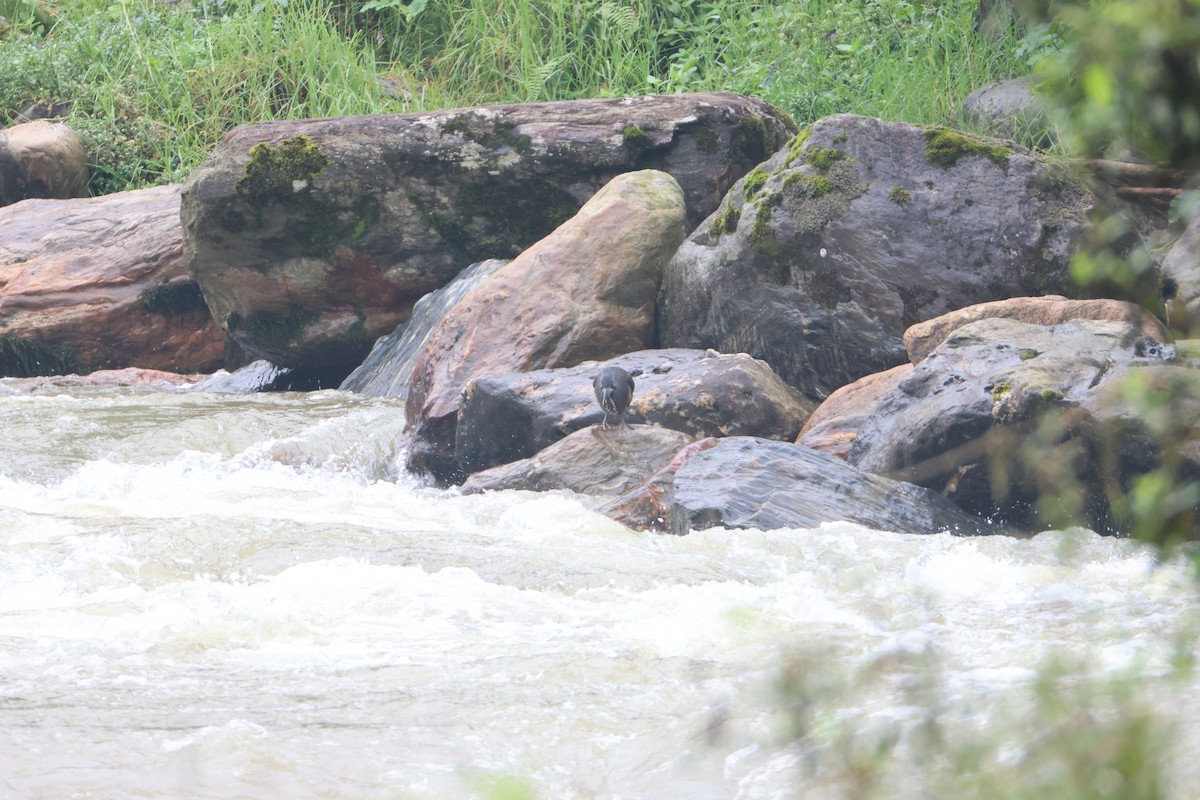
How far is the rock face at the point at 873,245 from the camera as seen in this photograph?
22.7ft

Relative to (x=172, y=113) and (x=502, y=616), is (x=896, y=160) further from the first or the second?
(x=172, y=113)

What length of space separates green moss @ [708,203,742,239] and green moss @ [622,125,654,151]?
165 centimetres

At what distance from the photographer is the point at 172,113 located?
42.2 feet

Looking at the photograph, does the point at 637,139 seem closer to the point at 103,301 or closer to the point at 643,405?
the point at 643,405

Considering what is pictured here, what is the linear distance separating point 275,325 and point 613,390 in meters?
4.18

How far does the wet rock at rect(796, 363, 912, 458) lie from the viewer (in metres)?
6.10

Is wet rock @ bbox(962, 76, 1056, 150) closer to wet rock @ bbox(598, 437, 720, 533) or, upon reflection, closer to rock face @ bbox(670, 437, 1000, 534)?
rock face @ bbox(670, 437, 1000, 534)

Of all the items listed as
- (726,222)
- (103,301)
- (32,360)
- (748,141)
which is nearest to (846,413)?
(726,222)

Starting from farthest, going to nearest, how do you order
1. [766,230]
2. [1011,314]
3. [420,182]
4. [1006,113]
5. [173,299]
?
1. [173,299]
2. [1006,113]
3. [420,182]
4. [766,230]
5. [1011,314]

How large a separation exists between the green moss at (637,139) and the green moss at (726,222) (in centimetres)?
165

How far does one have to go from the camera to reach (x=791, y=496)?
17.2ft

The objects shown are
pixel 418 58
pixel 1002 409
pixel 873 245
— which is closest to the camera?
pixel 1002 409

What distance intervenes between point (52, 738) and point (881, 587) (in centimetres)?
240

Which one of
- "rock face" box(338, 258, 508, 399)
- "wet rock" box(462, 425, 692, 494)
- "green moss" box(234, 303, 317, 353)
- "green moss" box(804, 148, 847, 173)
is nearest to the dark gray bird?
"wet rock" box(462, 425, 692, 494)
